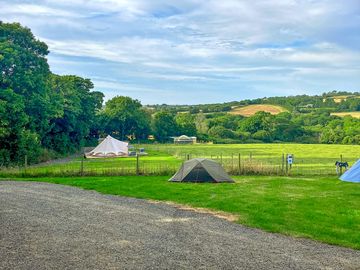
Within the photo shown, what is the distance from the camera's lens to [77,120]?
60000 mm

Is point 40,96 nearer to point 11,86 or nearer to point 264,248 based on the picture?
point 11,86

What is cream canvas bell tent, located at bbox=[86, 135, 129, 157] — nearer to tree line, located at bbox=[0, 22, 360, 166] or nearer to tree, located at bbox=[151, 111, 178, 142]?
tree line, located at bbox=[0, 22, 360, 166]

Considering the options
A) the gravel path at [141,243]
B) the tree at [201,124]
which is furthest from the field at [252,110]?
Answer: the gravel path at [141,243]

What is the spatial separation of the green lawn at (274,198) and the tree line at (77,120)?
13.5m

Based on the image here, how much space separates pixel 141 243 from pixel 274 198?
815 cm

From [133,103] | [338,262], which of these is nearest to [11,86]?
[338,262]

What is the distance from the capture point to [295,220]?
12422mm

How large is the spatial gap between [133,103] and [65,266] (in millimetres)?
87128

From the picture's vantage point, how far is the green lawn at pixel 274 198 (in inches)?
455

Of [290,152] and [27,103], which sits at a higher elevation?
[27,103]

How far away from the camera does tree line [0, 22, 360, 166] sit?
1410 inches

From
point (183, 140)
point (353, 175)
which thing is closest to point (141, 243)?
point (353, 175)

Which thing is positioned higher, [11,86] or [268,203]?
[11,86]

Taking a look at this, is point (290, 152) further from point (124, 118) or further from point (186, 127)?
point (186, 127)
